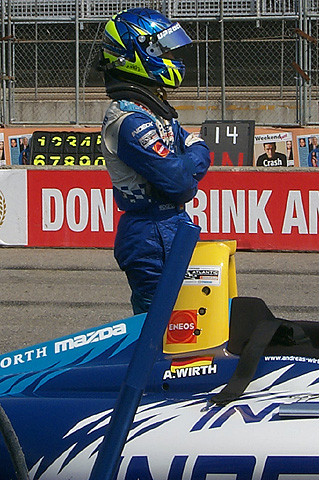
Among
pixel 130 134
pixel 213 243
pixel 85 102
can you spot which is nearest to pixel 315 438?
pixel 213 243

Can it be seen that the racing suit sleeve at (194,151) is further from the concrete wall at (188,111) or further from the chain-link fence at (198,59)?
the concrete wall at (188,111)

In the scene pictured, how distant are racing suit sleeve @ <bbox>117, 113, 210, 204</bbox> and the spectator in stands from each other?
31.6ft

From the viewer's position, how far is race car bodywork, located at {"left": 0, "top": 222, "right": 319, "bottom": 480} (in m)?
2.10

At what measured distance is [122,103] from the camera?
129 inches

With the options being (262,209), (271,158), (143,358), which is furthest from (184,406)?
(271,158)

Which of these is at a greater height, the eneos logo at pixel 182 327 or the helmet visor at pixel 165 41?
the helmet visor at pixel 165 41

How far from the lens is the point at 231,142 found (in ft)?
41.0

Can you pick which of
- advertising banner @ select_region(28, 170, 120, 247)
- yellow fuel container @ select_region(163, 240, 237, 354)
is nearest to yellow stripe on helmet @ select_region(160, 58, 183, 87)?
yellow fuel container @ select_region(163, 240, 237, 354)

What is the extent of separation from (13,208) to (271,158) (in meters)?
5.04

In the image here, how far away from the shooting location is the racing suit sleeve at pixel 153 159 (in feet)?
10.5

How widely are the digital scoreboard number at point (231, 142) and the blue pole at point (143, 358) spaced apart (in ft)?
35.6

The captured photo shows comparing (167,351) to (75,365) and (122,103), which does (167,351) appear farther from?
(122,103)

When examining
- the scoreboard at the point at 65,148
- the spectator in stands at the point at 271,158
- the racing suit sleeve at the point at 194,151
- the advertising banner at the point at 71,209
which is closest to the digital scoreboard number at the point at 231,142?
the spectator in stands at the point at 271,158

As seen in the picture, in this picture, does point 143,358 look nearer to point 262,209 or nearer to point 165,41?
point 165,41
